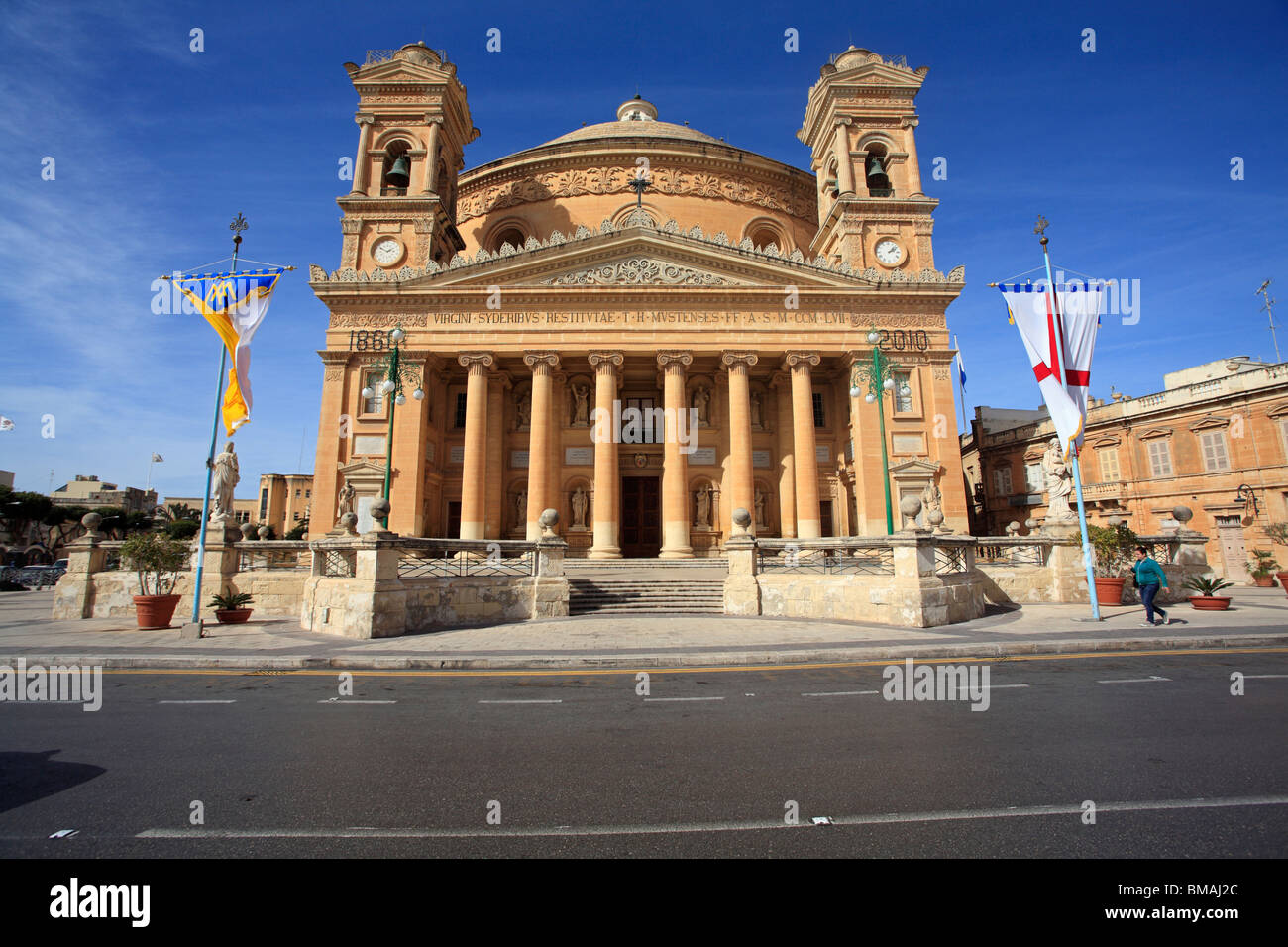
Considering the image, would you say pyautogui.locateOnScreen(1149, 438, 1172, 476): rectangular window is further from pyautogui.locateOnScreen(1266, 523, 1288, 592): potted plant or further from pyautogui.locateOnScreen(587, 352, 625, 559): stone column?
pyautogui.locateOnScreen(587, 352, 625, 559): stone column

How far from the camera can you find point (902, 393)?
28.5 metres

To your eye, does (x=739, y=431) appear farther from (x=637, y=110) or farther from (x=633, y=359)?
(x=637, y=110)

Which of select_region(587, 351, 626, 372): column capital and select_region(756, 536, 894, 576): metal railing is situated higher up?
select_region(587, 351, 626, 372): column capital

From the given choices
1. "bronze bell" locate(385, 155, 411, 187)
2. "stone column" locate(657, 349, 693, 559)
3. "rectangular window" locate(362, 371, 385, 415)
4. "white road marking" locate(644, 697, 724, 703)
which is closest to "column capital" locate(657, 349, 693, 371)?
"stone column" locate(657, 349, 693, 559)

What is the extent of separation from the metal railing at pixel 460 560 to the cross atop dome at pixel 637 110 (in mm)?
41253

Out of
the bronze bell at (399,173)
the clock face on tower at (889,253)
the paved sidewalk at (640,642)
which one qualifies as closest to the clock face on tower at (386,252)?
the bronze bell at (399,173)

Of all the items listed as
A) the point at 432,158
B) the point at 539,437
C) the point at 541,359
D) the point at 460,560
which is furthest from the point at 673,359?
the point at 432,158

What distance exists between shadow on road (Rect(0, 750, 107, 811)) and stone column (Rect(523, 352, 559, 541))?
21268 millimetres

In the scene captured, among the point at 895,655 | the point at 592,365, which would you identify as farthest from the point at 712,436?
the point at 895,655

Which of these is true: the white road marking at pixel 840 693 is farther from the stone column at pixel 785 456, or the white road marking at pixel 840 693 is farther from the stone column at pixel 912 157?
the stone column at pixel 912 157

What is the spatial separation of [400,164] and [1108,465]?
41.2 m

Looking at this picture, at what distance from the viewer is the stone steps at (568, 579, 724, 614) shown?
18172 millimetres

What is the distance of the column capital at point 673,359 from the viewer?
91.3 ft
